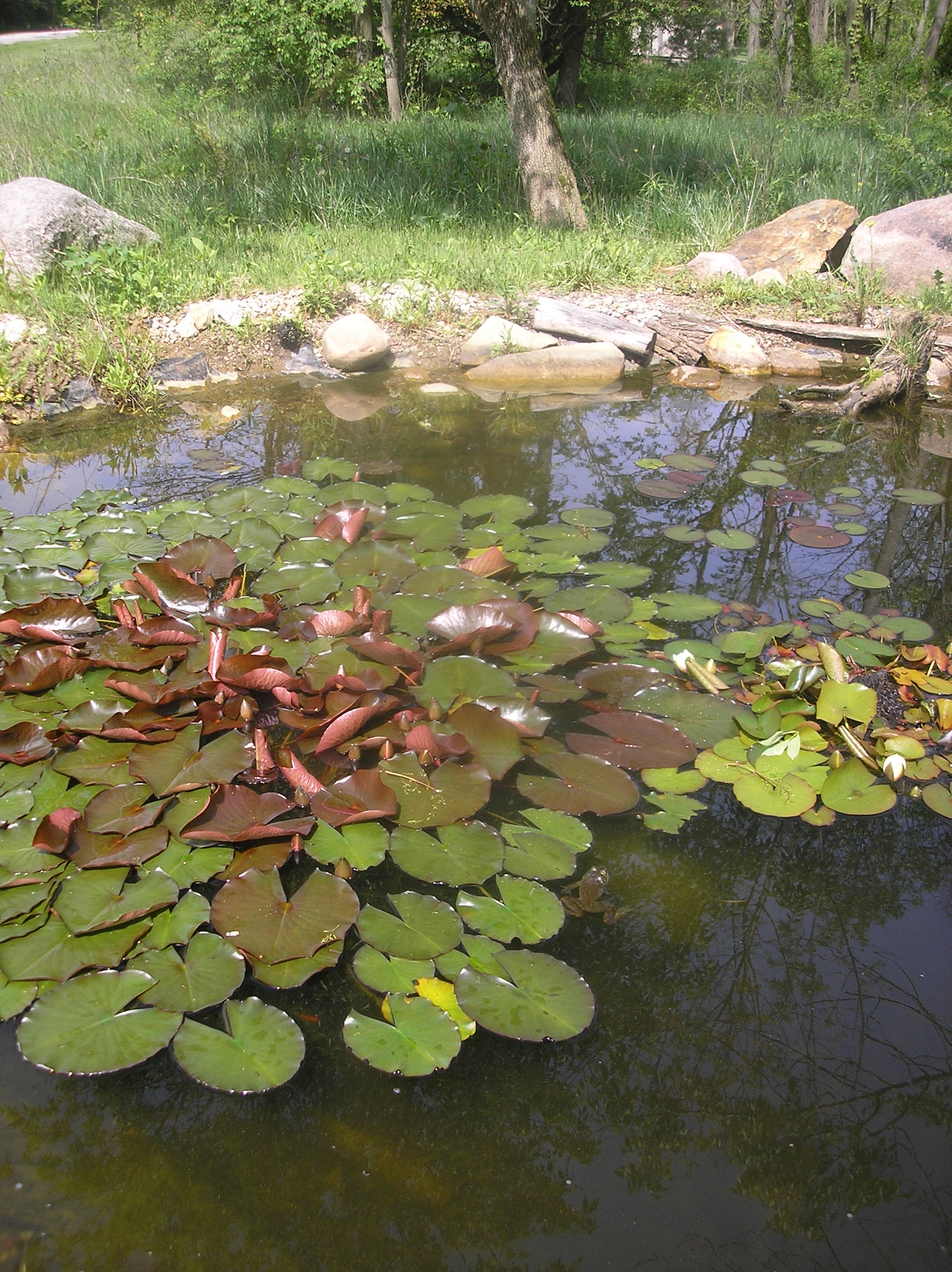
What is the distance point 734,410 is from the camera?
4297 millimetres

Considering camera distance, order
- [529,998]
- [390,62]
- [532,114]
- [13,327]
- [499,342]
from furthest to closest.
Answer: [390,62] < [532,114] < [499,342] < [13,327] < [529,998]

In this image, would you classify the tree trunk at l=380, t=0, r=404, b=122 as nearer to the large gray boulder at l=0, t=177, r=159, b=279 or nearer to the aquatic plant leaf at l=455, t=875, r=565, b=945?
the large gray boulder at l=0, t=177, r=159, b=279

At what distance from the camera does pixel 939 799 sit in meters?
1.87

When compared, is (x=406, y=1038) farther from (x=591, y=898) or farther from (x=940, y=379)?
(x=940, y=379)

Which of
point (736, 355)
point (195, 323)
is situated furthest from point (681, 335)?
point (195, 323)

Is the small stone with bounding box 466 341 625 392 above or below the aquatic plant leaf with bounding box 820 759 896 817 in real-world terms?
above

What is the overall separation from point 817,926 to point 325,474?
237cm

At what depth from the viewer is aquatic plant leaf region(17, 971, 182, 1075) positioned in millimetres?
1292

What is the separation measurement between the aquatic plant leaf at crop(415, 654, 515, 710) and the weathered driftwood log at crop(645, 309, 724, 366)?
11.3 feet

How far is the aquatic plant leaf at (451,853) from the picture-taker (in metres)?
1.62

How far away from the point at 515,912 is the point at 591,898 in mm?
181

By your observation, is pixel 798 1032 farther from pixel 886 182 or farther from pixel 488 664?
pixel 886 182

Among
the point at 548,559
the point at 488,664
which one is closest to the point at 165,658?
the point at 488,664

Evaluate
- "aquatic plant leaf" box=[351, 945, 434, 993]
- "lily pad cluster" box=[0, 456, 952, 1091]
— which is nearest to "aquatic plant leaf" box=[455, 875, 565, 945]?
"lily pad cluster" box=[0, 456, 952, 1091]
